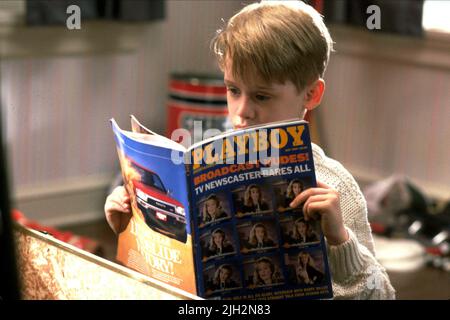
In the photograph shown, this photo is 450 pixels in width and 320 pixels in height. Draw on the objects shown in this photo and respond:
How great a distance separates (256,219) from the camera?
87cm

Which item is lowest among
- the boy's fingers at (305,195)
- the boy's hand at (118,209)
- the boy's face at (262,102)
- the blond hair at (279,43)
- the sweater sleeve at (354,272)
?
the sweater sleeve at (354,272)

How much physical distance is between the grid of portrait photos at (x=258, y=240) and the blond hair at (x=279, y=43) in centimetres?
12

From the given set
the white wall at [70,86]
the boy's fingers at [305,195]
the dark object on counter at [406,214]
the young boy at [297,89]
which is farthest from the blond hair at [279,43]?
the dark object on counter at [406,214]

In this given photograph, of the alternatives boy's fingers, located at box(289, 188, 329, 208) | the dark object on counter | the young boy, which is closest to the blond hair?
the young boy

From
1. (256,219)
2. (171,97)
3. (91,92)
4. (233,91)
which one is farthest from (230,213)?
(171,97)

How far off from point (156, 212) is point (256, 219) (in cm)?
11

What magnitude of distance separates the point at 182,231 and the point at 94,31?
1.19 m

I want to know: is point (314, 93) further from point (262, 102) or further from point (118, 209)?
point (118, 209)

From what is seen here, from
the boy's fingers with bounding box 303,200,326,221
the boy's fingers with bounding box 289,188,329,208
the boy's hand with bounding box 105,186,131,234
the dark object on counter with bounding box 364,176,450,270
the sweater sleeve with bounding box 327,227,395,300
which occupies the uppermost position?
the boy's fingers with bounding box 289,188,329,208

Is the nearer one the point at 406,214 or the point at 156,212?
the point at 156,212

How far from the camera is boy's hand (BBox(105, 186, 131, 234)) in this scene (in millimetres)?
955

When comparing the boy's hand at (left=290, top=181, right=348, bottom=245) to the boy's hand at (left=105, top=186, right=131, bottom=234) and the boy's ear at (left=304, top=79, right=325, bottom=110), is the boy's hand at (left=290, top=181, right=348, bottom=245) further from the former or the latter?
the boy's hand at (left=105, top=186, right=131, bottom=234)

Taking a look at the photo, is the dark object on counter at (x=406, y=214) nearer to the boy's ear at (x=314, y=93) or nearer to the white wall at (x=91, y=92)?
the white wall at (x=91, y=92)

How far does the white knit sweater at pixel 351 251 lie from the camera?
0.91m
